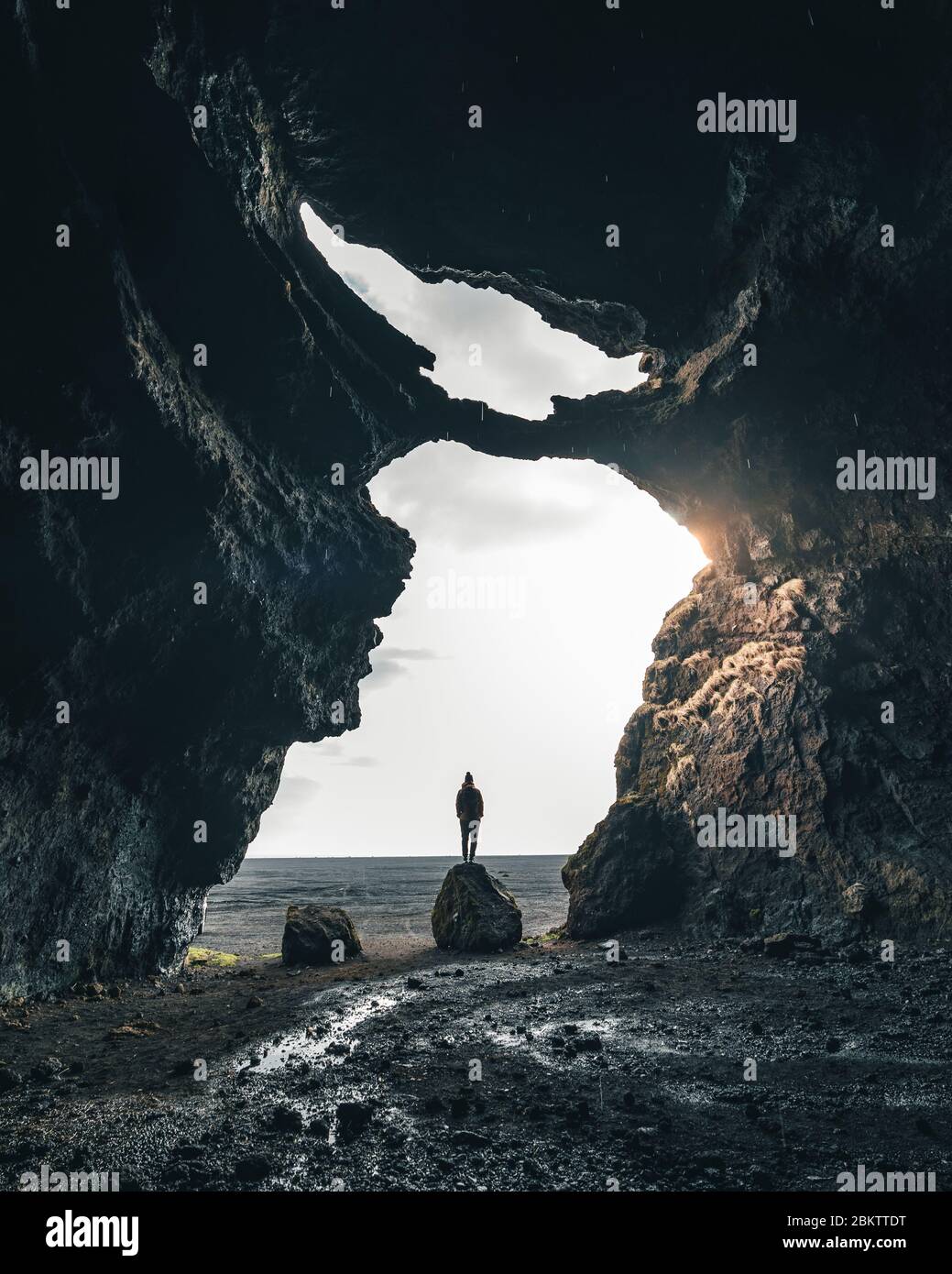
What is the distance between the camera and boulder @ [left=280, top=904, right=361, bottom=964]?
43.4 ft

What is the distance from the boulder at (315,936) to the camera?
13234mm

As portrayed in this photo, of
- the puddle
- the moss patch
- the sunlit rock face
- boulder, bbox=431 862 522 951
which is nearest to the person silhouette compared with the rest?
boulder, bbox=431 862 522 951

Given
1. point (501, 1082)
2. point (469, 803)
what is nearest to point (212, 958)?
point (469, 803)

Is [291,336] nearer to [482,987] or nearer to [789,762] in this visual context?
[482,987]

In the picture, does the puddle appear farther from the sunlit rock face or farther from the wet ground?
the sunlit rock face

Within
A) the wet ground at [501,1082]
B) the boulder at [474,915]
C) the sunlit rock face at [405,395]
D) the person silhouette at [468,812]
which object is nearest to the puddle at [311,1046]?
the wet ground at [501,1082]

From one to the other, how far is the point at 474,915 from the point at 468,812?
3584mm

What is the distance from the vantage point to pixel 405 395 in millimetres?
15953

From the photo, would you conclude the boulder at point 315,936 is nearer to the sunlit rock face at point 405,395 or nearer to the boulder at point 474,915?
the boulder at point 474,915

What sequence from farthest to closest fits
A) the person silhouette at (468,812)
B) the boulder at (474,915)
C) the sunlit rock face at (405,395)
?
the person silhouette at (468,812)
the boulder at (474,915)
the sunlit rock face at (405,395)

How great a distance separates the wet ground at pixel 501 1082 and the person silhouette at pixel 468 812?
6637mm

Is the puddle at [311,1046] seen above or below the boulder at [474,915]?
above
